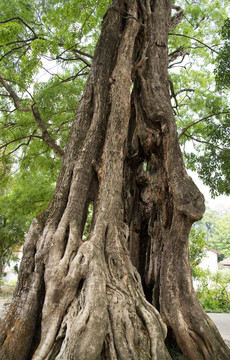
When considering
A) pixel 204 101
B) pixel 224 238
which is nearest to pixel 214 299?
pixel 204 101

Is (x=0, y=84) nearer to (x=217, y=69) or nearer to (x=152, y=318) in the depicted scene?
(x=217, y=69)

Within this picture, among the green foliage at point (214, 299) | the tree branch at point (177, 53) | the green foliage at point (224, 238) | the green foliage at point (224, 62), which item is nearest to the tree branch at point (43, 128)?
the green foliage at point (224, 62)

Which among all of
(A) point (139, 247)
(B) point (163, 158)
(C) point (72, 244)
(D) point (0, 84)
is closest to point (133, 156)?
(B) point (163, 158)

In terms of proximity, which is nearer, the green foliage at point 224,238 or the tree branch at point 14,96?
the tree branch at point 14,96

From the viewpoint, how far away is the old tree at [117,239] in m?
2.43

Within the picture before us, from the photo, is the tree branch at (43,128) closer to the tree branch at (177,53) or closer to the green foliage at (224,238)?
the tree branch at (177,53)

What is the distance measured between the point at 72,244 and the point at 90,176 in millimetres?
992

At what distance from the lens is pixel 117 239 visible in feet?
10.2

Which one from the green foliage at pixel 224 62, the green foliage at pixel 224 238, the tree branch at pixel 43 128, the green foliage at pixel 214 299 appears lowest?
the green foliage at pixel 214 299

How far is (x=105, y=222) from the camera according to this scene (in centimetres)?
314

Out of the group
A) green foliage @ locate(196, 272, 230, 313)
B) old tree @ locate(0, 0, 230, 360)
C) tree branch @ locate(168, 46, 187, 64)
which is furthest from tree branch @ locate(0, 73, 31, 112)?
green foliage @ locate(196, 272, 230, 313)

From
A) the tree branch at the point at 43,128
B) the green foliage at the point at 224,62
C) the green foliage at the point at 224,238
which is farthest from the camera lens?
the green foliage at the point at 224,238

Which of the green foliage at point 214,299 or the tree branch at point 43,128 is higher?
the tree branch at point 43,128

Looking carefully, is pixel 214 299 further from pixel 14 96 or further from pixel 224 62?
pixel 14 96
